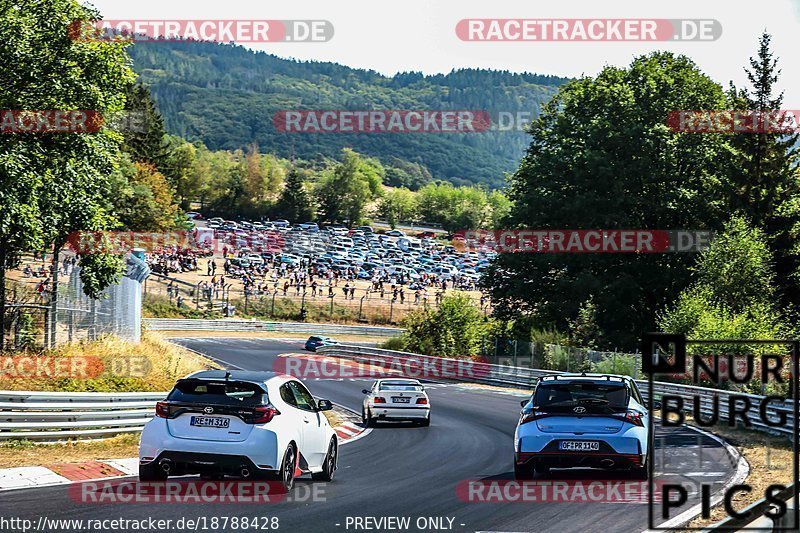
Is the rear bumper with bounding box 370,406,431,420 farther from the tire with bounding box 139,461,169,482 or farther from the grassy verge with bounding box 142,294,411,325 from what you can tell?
the grassy verge with bounding box 142,294,411,325

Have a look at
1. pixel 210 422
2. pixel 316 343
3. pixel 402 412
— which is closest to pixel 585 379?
pixel 210 422

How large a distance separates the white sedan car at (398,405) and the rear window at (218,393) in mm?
14018

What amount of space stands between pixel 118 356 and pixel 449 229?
170 metres

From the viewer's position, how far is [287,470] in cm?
1248

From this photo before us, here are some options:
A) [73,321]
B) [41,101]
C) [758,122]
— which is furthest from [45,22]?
[758,122]

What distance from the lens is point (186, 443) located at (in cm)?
1213

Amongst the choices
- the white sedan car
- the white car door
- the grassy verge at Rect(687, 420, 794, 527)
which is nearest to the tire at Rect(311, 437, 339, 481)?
the white car door

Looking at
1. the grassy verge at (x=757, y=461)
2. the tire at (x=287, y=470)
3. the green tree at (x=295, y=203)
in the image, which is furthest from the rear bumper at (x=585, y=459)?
the green tree at (x=295, y=203)

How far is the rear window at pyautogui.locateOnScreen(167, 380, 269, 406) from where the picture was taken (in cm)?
1238

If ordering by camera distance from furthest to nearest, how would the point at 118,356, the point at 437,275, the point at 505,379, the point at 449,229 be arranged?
the point at 449,229, the point at 437,275, the point at 505,379, the point at 118,356

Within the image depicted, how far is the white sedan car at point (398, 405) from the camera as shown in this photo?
26.6m

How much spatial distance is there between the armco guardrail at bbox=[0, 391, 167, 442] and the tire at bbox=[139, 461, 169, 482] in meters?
5.58

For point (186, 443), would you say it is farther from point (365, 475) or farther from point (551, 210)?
point (551, 210)

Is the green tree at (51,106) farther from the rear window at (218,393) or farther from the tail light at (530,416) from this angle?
the tail light at (530,416)
